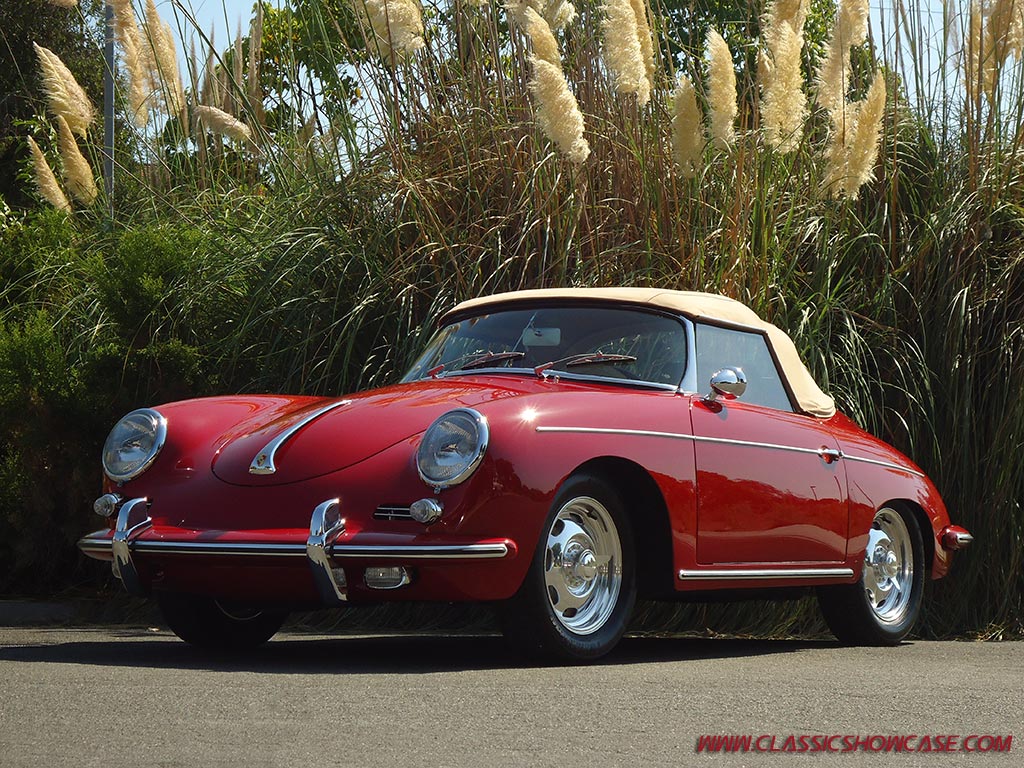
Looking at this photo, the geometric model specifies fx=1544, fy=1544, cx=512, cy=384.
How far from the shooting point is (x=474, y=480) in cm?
475

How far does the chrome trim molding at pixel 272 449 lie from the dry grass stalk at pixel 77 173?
14.8 feet

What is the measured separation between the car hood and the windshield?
0.33 m

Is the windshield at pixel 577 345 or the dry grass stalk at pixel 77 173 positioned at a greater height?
the dry grass stalk at pixel 77 173

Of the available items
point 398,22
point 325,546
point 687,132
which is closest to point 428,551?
point 325,546

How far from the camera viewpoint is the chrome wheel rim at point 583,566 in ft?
16.4

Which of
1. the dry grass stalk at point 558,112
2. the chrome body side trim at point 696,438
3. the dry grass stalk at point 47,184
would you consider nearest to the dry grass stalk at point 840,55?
the dry grass stalk at point 558,112

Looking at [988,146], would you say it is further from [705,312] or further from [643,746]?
[643,746]

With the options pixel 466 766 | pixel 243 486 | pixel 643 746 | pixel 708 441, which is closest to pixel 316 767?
pixel 466 766

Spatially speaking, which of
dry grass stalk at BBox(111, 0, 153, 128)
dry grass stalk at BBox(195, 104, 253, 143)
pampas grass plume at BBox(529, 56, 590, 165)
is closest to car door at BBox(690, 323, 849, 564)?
pampas grass plume at BBox(529, 56, 590, 165)

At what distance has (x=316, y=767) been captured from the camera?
3152 mm

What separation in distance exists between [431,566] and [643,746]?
1.42m

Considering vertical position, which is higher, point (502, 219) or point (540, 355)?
point (502, 219)

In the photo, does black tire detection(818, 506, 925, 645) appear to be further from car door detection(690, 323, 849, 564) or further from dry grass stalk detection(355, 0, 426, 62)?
dry grass stalk detection(355, 0, 426, 62)

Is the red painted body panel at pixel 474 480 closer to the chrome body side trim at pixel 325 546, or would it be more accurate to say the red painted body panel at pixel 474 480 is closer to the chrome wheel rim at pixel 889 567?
the chrome body side trim at pixel 325 546
